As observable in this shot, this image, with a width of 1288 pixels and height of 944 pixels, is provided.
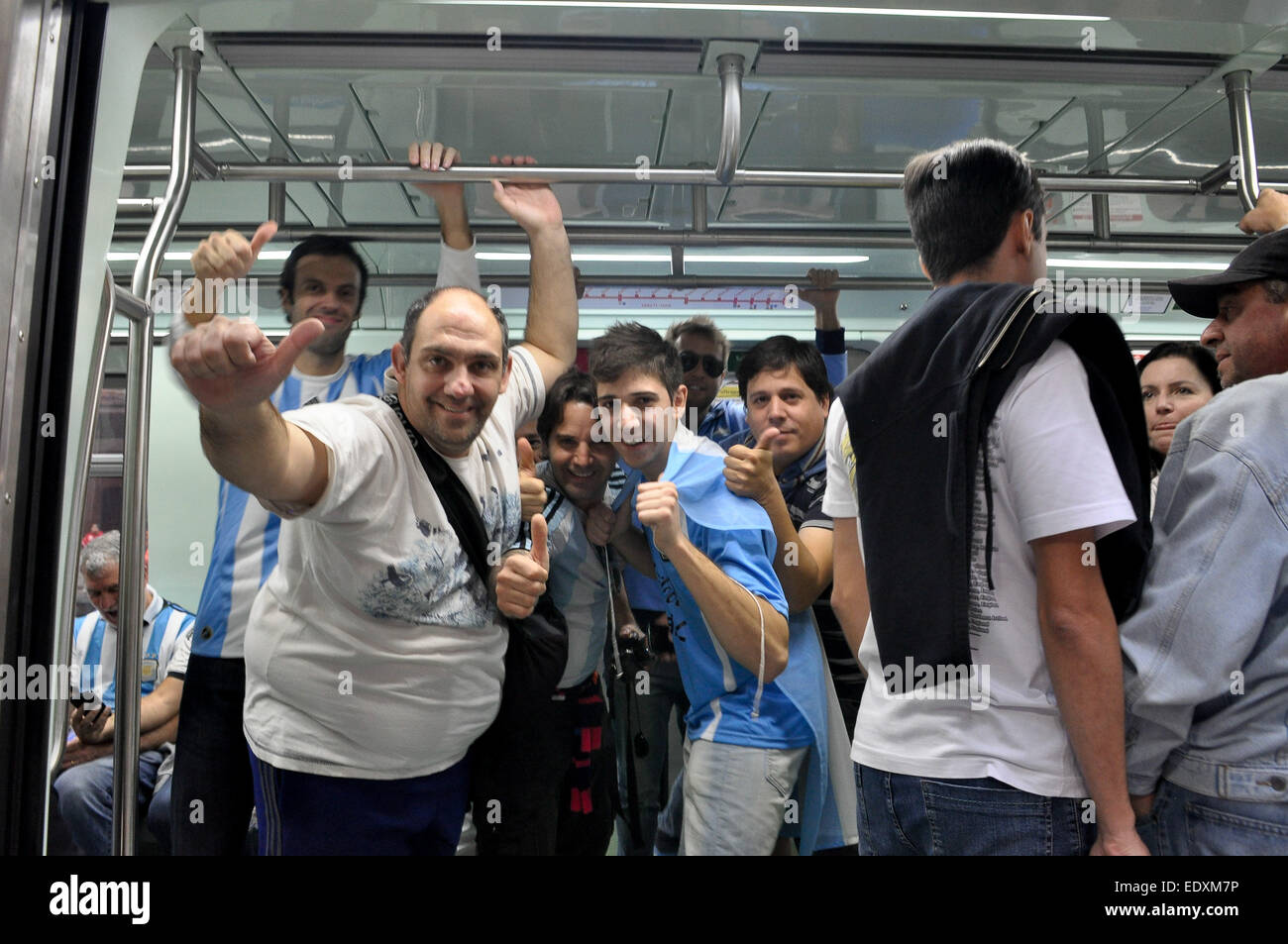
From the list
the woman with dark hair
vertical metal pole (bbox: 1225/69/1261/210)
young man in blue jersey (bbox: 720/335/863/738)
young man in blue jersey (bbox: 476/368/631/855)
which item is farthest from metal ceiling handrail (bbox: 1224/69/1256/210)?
young man in blue jersey (bbox: 476/368/631/855)

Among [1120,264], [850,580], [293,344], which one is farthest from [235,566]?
[1120,264]

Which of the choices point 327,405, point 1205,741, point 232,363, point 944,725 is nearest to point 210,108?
point 327,405

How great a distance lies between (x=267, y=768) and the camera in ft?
5.88

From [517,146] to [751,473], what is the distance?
1122 millimetres

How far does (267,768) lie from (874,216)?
229 centimetres

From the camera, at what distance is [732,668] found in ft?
6.64

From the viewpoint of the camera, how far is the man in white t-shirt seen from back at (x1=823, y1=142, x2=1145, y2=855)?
121 centimetres

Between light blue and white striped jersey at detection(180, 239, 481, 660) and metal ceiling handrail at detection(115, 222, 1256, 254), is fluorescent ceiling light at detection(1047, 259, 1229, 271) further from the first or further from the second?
light blue and white striped jersey at detection(180, 239, 481, 660)

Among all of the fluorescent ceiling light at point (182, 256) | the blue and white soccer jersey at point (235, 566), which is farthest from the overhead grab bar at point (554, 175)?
the fluorescent ceiling light at point (182, 256)

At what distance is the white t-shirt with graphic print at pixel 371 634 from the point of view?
5.63 feet

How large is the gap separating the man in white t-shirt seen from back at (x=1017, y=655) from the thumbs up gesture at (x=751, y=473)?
24.1 inches

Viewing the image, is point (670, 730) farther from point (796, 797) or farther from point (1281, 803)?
point (1281, 803)

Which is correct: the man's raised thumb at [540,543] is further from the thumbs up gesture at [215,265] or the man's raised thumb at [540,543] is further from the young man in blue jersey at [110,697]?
the young man in blue jersey at [110,697]

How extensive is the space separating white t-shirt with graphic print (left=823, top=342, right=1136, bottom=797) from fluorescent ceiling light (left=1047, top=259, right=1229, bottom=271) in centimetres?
230
